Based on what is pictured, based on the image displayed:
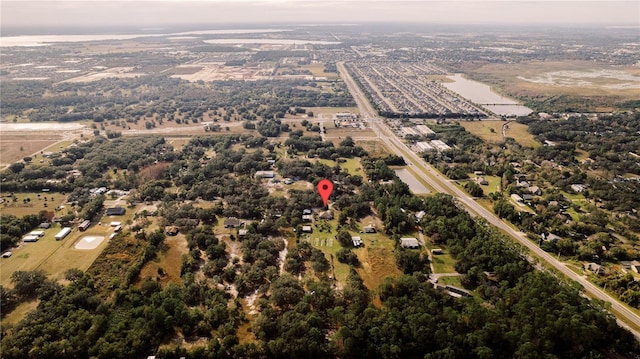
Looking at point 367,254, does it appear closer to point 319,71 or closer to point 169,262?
point 169,262

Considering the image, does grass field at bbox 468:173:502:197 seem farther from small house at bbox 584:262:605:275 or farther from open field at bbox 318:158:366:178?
open field at bbox 318:158:366:178

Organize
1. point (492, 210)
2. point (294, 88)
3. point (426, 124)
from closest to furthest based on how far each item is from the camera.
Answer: point (492, 210)
point (426, 124)
point (294, 88)

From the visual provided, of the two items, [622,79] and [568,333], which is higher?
[622,79]

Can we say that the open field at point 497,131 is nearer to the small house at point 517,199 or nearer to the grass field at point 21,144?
the small house at point 517,199

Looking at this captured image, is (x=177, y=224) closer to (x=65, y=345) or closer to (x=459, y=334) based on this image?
(x=65, y=345)

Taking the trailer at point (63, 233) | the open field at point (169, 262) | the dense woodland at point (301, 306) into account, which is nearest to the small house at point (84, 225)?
the trailer at point (63, 233)

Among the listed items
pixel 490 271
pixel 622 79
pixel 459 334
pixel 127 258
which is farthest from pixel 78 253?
pixel 622 79

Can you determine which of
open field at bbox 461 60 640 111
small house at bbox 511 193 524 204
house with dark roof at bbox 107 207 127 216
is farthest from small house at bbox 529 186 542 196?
open field at bbox 461 60 640 111

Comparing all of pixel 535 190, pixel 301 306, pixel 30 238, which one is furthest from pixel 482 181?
pixel 30 238
